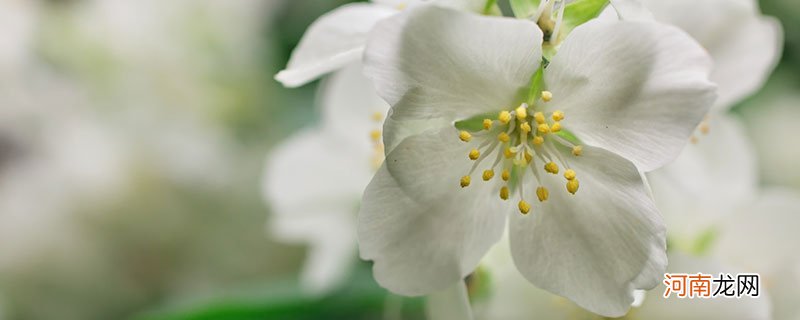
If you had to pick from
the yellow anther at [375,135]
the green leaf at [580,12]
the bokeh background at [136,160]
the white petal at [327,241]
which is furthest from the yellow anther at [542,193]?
the bokeh background at [136,160]

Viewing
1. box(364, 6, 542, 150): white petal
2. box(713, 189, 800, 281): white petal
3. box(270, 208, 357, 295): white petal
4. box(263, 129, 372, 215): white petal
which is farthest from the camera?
box(270, 208, 357, 295): white petal

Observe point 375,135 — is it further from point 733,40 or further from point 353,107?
point 733,40

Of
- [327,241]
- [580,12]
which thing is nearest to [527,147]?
[580,12]

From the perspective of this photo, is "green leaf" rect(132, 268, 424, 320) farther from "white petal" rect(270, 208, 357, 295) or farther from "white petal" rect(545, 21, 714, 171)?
"white petal" rect(545, 21, 714, 171)

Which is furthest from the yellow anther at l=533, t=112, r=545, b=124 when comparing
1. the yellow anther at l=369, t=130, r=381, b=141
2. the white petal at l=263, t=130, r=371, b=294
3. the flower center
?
the white petal at l=263, t=130, r=371, b=294

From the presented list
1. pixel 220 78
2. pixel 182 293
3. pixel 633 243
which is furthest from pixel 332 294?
pixel 633 243

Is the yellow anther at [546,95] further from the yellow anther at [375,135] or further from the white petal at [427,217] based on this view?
the yellow anther at [375,135]
